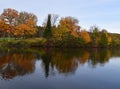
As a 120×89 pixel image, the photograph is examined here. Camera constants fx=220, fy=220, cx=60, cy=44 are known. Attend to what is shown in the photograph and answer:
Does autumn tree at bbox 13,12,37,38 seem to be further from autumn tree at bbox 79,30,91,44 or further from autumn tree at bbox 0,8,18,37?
autumn tree at bbox 79,30,91,44

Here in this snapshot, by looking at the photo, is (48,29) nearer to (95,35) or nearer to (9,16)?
(9,16)

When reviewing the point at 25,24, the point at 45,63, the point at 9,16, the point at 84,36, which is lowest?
the point at 45,63

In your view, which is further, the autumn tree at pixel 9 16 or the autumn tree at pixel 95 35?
the autumn tree at pixel 95 35

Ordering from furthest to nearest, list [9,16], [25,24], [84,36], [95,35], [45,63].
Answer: [95,35]
[84,36]
[25,24]
[9,16]
[45,63]

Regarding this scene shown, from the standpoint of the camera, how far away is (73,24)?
93625 mm

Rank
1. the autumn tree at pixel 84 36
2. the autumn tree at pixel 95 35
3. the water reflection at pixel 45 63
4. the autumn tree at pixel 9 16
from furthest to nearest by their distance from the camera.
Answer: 1. the autumn tree at pixel 95 35
2. the autumn tree at pixel 84 36
3. the autumn tree at pixel 9 16
4. the water reflection at pixel 45 63

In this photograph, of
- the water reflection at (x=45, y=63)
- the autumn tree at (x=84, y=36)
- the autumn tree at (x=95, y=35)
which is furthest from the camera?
the autumn tree at (x=95, y=35)

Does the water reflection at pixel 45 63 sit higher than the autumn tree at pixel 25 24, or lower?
lower

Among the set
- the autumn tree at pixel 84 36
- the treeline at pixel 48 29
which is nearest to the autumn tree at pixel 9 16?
the treeline at pixel 48 29

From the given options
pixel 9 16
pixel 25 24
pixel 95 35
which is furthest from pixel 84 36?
pixel 9 16

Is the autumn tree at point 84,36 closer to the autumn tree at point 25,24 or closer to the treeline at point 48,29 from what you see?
the treeline at point 48,29

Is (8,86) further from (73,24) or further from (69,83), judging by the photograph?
(73,24)

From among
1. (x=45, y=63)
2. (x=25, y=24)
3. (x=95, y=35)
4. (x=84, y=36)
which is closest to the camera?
(x=45, y=63)

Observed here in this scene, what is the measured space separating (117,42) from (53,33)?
138 ft
